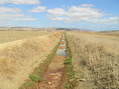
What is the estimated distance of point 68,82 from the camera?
10.9 metres

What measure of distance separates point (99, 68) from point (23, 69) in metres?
6.12

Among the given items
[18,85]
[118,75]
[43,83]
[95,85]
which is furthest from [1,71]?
[118,75]

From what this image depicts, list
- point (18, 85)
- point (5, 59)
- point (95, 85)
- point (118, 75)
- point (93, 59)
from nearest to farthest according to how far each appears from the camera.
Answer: point (118, 75)
point (95, 85)
point (18, 85)
point (93, 59)
point (5, 59)

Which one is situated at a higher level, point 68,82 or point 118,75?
point 118,75

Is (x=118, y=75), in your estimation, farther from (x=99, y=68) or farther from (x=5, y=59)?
(x=5, y=59)

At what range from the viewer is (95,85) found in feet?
31.3

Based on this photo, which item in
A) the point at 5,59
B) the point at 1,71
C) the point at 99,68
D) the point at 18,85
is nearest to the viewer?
the point at 18,85

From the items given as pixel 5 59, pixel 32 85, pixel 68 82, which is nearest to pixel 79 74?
pixel 68 82

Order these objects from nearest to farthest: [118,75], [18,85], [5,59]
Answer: [118,75] → [18,85] → [5,59]

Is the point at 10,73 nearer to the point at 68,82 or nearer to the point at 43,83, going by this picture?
the point at 43,83

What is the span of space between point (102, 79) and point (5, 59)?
8.58m

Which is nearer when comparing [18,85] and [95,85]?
[95,85]

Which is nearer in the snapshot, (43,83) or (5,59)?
(43,83)

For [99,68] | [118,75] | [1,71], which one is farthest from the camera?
[1,71]
